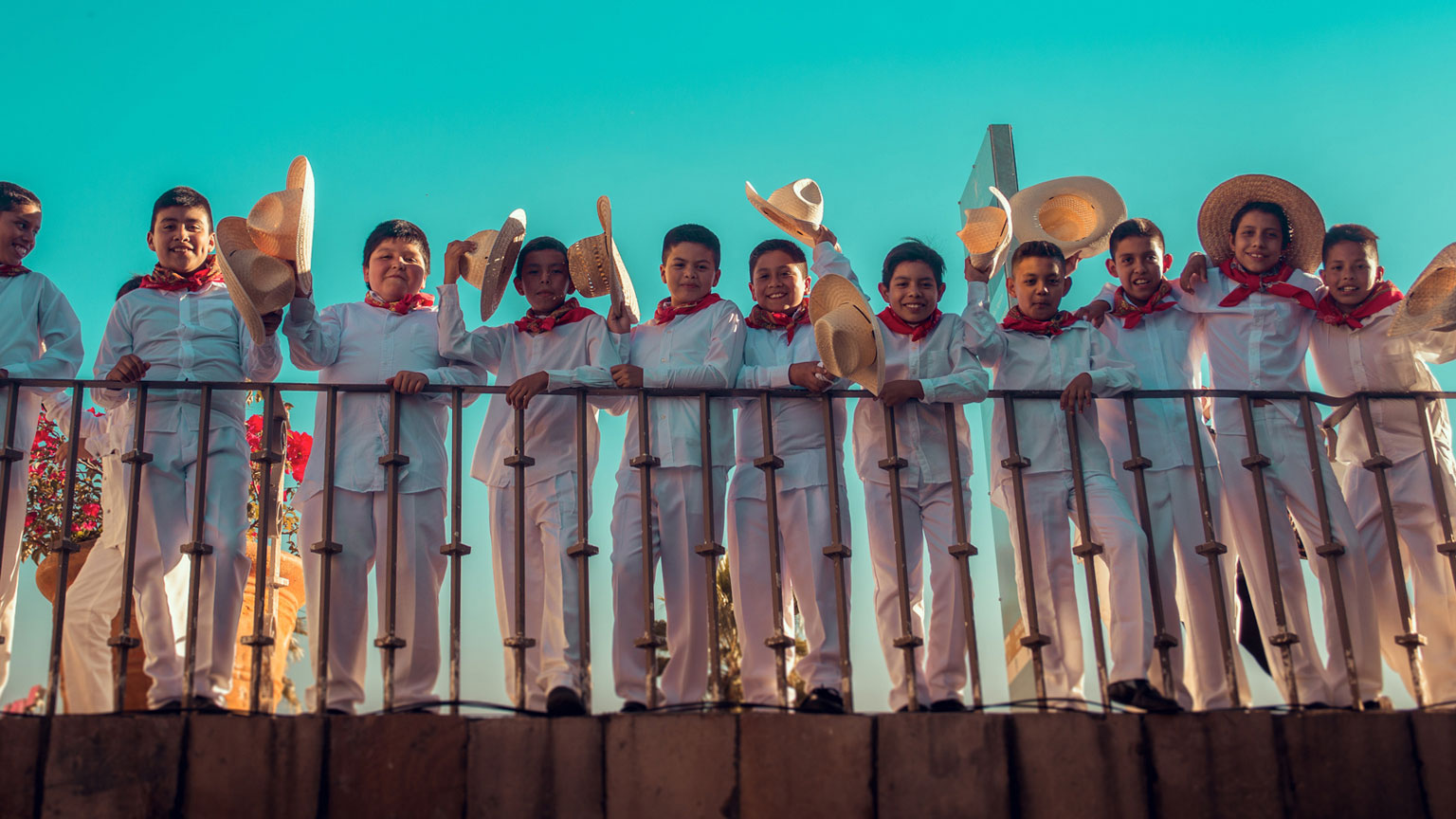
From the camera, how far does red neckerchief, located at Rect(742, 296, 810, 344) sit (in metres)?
6.08

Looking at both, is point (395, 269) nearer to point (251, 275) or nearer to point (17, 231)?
point (251, 275)

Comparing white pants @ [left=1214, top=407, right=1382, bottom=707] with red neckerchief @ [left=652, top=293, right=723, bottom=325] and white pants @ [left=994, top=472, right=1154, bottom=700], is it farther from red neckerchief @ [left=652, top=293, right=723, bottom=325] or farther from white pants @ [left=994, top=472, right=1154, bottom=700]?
red neckerchief @ [left=652, top=293, right=723, bottom=325]

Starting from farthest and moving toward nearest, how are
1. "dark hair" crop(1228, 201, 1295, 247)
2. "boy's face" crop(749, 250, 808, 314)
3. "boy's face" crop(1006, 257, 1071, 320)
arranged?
"dark hair" crop(1228, 201, 1295, 247), "boy's face" crop(749, 250, 808, 314), "boy's face" crop(1006, 257, 1071, 320)

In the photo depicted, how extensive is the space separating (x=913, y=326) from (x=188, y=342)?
300 cm

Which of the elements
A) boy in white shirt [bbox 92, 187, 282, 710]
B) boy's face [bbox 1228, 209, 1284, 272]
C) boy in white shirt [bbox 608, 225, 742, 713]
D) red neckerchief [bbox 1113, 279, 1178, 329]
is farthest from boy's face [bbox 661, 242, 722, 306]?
boy's face [bbox 1228, 209, 1284, 272]

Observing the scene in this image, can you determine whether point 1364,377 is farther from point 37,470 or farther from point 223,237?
point 37,470

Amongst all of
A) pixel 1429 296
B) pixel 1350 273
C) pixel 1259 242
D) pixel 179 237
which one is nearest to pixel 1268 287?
pixel 1259 242

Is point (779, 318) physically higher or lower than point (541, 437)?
higher

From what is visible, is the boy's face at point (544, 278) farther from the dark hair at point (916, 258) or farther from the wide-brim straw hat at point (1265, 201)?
the wide-brim straw hat at point (1265, 201)

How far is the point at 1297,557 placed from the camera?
5488mm

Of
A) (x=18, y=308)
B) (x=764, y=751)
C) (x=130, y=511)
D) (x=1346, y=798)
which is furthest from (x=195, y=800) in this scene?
(x=1346, y=798)

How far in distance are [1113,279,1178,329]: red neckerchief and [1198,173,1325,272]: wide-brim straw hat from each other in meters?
0.35

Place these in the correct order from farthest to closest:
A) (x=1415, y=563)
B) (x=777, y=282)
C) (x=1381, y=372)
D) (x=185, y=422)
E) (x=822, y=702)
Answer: (x=777, y=282), (x=1381, y=372), (x=1415, y=563), (x=185, y=422), (x=822, y=702)

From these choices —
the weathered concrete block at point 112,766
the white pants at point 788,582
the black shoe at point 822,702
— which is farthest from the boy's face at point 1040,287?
the weathered concrete block at point 112,766
